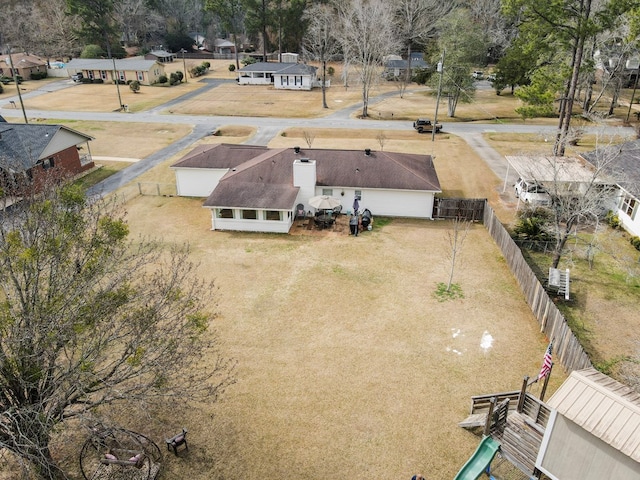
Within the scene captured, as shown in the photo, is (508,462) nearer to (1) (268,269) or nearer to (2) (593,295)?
(2) (593,295)

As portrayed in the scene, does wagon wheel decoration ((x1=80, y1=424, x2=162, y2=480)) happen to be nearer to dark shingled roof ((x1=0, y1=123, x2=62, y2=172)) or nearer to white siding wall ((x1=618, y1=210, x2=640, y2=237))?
dark shingled roof ((x1=0, y1=123, x2=62, y2=172))

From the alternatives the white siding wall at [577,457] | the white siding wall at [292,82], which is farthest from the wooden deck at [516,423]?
the white siding wall at [292,82]

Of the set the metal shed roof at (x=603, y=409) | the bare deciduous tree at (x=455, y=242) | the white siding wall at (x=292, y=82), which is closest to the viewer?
the metal shed roof at (x=603, y=409)

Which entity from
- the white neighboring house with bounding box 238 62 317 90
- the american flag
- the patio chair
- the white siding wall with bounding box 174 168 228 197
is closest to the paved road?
the white siding wall with bounding box 174 168 228 197

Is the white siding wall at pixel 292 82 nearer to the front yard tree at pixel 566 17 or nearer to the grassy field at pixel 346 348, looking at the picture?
the front yard tree at pixel 566 17

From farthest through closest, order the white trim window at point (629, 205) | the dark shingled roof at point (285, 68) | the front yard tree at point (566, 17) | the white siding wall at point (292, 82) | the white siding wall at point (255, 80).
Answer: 1. the white siding wall at point (255, 80)
2. the white siding wall at point (292, 82)
3. the dark shingled roof at point (285, 68)
4. the front yard tree at point (566, 17)
5. the white trim window at point (629, 205)

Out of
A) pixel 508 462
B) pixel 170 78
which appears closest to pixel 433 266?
pixel 508 462
